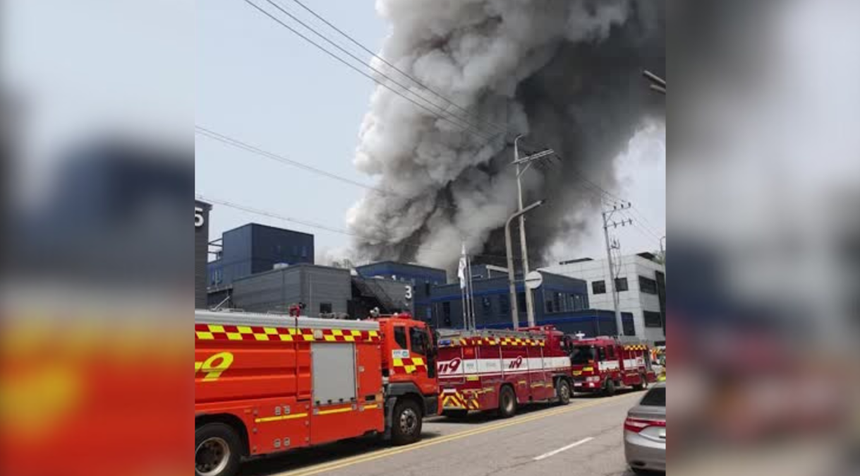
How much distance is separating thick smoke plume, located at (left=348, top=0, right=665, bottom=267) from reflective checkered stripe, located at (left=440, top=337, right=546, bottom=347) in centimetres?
3928

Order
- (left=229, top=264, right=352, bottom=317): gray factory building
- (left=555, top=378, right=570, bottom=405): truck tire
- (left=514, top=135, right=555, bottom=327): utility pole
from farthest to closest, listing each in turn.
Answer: (left=229, top=264, right=352, bottom=317): gray factory building < (left=514, top=135, right=555, bottom=327): utility pole < (left=555, top=378, right=570, bottom=405): truck tire

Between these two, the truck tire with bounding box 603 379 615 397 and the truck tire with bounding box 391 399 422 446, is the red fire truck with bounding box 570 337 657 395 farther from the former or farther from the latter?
the truck tire with bounding box 391 399 422 446

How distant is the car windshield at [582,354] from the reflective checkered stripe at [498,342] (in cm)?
418

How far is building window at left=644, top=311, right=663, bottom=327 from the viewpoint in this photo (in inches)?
2365

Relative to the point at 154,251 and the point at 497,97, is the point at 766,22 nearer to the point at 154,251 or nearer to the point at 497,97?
the point at 154,251

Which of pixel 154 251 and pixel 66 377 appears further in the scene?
pixel 154 251

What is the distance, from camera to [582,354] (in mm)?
23891

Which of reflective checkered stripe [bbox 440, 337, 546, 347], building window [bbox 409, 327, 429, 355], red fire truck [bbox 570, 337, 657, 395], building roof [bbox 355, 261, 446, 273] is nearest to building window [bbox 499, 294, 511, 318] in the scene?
building roof [bbox 355, 261, 446, 273]

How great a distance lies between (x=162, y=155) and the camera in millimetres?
1269

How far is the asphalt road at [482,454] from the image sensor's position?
28.8 ft

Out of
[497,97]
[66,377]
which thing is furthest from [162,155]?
[497,97]

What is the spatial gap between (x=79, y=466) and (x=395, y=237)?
65459mm

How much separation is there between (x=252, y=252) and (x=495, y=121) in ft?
86.3

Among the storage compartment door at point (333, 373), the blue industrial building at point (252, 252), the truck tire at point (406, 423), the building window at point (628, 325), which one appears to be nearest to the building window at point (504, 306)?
the building window at point (628, 325)
